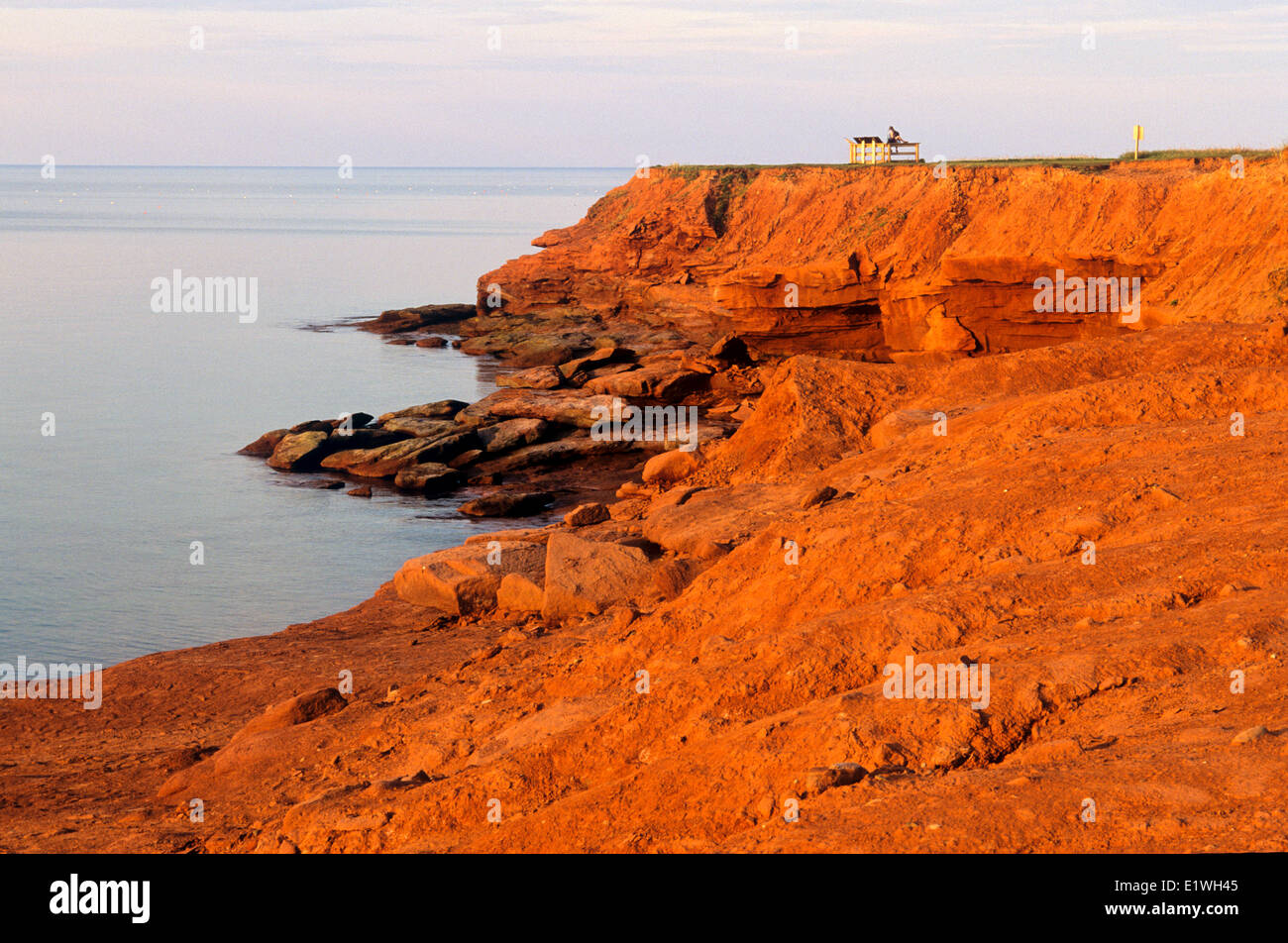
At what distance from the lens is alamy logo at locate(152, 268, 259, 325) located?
191 ft

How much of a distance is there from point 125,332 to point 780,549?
4618 centimetres

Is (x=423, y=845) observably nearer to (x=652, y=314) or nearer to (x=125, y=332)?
(x=652, y=314)

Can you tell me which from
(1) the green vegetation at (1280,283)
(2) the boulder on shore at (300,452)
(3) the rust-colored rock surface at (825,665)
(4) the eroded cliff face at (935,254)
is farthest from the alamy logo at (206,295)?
(1) the green vegetation at (1280,283)

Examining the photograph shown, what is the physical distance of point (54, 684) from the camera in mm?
14055

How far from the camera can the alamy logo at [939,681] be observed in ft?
23.1

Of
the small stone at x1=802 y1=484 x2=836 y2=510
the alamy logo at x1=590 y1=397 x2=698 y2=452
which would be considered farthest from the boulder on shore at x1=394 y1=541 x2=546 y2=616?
the alamy logo at x1=590 y1=397 x2=698 y2=452

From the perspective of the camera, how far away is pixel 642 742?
7.99 metres

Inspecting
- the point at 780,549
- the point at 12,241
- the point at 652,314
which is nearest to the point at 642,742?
the point at 780,549

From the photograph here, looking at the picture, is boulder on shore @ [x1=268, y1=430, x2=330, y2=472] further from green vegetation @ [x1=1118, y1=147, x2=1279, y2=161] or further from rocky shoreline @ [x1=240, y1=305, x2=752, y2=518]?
green vegetation @ [x1=1118, y1=147, x2=1279, y2=161]

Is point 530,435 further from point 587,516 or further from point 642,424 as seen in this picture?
point 587,516

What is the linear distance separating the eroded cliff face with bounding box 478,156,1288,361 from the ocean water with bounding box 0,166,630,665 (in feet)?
32.2
